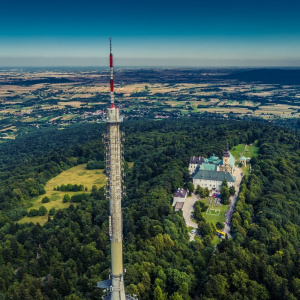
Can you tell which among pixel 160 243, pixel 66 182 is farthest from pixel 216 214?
pixel 66 182

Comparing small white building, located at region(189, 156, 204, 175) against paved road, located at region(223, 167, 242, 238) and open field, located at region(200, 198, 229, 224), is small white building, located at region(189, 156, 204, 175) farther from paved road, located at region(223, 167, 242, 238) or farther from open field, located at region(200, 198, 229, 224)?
open field, located at region(200, 198, 229, 224)

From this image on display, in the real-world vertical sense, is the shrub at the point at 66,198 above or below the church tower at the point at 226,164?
below

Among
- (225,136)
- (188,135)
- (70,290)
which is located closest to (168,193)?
(70,290)

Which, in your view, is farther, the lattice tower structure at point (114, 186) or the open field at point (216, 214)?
the open field at point (216, 214)

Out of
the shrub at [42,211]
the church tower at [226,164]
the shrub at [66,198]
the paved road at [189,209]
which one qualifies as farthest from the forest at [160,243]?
the shrub at [66,198]

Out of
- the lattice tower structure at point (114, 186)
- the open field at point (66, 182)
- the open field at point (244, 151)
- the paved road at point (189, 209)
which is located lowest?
the open field at point (66, 182)

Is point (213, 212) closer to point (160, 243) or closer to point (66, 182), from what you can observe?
point (160, 243)

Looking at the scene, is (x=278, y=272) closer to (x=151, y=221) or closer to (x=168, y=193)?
(x=151, y=221)

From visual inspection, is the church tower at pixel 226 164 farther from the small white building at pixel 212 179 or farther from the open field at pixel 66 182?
the open field at pixel 66 182
